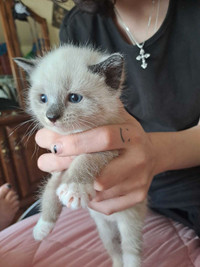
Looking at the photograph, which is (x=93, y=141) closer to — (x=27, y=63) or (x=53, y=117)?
(x=53, y=117)

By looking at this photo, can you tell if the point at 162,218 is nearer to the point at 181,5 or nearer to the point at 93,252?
the point at 93,252

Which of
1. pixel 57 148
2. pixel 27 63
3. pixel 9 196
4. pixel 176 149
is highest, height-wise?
pixel 27 63

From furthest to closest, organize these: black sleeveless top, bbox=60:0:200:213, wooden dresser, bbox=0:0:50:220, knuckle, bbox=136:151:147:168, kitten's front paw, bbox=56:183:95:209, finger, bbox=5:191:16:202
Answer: wooden dresser, bbox=0:0:50:220 → finger, bbox=5:191:16:202 → black sleeveless top, bbox=60:0:200:213 → knuckle, bbox=136:151:147:168 → kitten's front paw, bbox=56:183:95:209

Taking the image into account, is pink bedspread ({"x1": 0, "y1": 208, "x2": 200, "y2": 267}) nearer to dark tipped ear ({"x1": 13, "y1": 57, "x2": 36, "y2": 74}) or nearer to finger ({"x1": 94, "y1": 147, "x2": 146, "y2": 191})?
finger ({"x1": 94, "y1": 147, "x2": 146, "y2": 191})

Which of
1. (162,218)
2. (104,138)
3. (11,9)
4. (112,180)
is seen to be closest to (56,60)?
(104,138)

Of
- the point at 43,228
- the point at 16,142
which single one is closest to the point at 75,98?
the point at 43,228

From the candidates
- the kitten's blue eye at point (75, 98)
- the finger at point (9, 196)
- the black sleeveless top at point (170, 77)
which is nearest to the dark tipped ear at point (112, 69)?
the kitten's blue eye at point (75, 98)

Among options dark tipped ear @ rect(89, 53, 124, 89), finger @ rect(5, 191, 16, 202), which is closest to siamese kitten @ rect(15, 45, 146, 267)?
dark tipped ear @ rect(89, 53, 124, 89)
